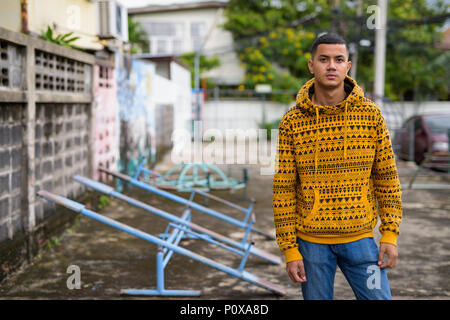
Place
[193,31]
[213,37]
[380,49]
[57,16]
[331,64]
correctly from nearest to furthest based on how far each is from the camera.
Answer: [331,64] → [57,16] → [380,49] → [213,37] → [193,31]

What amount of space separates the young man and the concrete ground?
2.24 metres

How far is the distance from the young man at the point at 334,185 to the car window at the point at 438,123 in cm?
1198

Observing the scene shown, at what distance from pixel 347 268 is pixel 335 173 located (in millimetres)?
457

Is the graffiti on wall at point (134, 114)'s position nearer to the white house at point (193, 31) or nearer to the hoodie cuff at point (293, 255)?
the hoodie cuff at point (293, 255)

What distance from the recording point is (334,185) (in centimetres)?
260

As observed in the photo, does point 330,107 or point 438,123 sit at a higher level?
point 330,107

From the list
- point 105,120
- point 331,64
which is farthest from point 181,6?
point 331,64

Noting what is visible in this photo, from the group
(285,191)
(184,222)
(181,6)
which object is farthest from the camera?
(181,6)

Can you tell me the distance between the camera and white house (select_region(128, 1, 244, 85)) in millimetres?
26672

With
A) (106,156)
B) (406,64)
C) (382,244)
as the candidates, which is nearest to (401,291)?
(382,244)

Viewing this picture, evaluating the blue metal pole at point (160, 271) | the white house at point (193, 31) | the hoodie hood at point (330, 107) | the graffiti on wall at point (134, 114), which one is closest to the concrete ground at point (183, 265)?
the blue metal pole at point (160, 271)

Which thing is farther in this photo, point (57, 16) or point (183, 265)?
point (57, 16)

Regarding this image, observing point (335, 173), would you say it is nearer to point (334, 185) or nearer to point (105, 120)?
point (334, 185)
